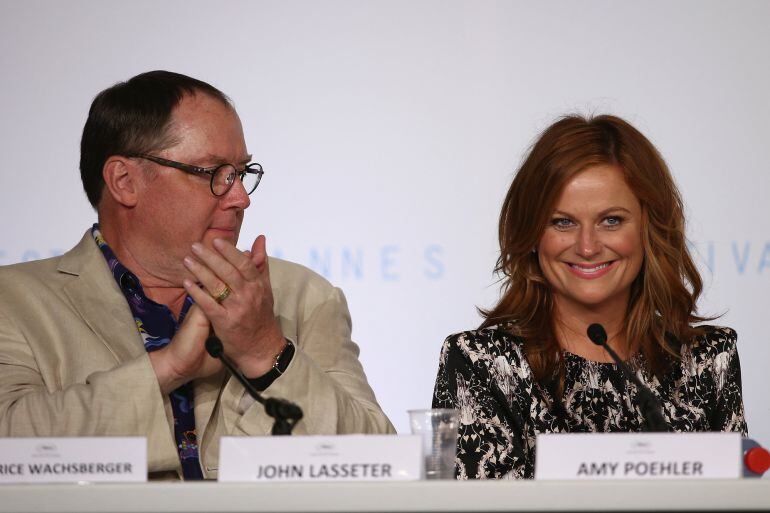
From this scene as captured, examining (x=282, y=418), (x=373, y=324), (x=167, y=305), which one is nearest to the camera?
(x=282, y=418)

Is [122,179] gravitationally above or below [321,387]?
above

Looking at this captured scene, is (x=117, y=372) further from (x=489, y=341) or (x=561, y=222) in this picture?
(x=561, y=222)

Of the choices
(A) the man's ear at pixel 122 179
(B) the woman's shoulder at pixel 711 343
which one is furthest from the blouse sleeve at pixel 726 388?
(A) the man's ear at pixel 122 179

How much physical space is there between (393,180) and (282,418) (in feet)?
6.26

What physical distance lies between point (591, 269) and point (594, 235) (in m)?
0.08

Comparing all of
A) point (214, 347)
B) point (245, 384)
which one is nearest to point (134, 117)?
point (214, 347)

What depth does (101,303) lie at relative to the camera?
229 cm

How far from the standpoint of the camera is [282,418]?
1648 millimetres

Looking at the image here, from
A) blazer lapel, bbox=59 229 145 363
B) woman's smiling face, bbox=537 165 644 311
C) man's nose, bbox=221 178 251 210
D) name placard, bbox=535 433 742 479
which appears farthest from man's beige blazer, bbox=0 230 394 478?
name placard, bbox=535 433 742 479

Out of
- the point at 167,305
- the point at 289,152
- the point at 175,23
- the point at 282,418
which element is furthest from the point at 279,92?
the point at 282,418

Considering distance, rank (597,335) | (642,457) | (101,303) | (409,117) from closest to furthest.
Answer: (642,457)
(597,335)
(101,303)
(409,117)

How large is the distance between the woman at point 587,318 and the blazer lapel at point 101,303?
734 millimetres

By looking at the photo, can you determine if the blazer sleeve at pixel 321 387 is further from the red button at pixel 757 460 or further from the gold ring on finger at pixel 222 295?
the red button at pixel 757 460

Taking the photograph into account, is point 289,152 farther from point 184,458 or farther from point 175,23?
point 184,458
